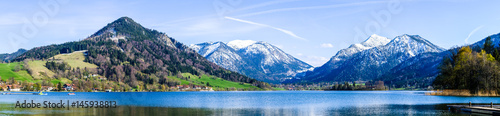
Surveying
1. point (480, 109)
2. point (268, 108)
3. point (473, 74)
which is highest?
point (473, 74)

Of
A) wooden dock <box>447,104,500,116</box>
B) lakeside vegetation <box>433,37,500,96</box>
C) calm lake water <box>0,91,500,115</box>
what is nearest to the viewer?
wooden dock <box>447,104,500,116</box>

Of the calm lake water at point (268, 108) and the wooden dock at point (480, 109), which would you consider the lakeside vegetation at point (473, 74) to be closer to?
the calm lake water at point (268, 108)

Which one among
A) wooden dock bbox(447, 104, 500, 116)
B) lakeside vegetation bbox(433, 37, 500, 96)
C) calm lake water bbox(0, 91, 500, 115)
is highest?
lakeside vegetation bbox(433, 37, 500, 96)

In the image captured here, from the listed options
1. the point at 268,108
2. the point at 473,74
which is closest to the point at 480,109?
the point at 268,108

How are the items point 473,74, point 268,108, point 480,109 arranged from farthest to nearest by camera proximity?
point 473,74 → point 268,108 → point 480,109

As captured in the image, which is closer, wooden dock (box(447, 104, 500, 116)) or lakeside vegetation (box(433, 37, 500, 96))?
wooden dock (box(447, 104, 500, 116))

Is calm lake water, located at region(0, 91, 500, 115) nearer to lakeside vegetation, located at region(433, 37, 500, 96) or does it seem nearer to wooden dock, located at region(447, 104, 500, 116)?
wooden dock, located at region(447, 104, 500, 116)

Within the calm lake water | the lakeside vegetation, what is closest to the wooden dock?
the calm lake water

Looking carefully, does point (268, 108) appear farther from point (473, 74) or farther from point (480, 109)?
point (473, 74)

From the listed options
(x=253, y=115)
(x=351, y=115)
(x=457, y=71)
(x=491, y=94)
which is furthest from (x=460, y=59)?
(x=253, y=115)

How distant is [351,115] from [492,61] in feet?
283

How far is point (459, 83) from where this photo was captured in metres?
127

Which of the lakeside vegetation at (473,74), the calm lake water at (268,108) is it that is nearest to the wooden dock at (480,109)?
the calm lake water at (268,108)

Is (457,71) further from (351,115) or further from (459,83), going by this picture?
(351,115)
